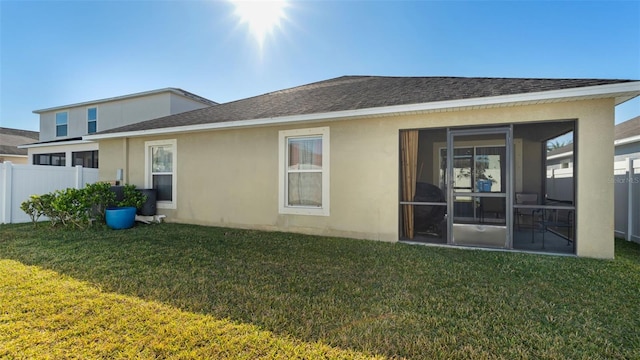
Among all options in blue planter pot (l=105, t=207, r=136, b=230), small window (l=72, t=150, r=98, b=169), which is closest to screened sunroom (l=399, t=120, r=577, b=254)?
blue planter pot (l=105, t=207, r=136, b=230)

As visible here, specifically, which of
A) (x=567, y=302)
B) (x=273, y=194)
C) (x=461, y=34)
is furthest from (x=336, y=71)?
(x=567, y=302)

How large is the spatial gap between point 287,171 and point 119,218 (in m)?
4.49

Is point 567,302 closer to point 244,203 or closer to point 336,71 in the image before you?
point 244,203

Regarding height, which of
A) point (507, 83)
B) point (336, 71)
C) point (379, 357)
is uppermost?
point (336, 71)

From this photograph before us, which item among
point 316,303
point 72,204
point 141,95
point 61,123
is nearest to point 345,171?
point 316,303

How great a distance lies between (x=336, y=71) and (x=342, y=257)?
8859 millimetres

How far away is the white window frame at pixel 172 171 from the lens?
8172 millimetres

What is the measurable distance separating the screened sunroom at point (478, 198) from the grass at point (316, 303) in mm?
587

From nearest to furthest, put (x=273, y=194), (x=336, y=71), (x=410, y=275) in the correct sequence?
(x=410, y=275) < (x=273, y=194) < (x=336, y=71)

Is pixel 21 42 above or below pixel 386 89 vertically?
above

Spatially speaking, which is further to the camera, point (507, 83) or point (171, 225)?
point (171, 225)

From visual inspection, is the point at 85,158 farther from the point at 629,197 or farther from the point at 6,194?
the point at 629,197

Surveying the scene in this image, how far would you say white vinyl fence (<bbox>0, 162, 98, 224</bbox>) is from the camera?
8078 millimetres

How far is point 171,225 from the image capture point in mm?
7758
